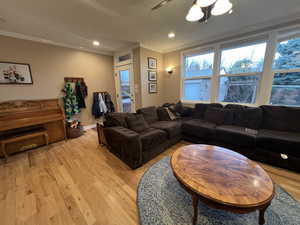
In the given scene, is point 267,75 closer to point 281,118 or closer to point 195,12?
point 281,118

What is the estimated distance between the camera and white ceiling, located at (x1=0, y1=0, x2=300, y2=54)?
5.96 feet

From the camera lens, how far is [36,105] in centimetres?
290

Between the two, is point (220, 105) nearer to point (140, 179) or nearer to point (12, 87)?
point (140, 179)

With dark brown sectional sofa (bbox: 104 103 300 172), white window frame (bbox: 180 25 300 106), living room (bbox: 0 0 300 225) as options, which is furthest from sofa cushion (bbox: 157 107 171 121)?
white window frame (bbox: 180 25 300 106)

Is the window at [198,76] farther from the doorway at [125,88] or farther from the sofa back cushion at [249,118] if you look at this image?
the doorway at [125,88]

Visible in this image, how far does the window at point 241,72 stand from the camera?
8.87 ft

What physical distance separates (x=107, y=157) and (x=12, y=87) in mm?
2651

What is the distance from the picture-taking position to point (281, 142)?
6.11ft

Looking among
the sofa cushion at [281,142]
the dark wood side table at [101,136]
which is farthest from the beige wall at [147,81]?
the sofa cushion at [281,142]

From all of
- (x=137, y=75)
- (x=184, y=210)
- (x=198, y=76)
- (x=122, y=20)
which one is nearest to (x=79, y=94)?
(x=137, y=75)

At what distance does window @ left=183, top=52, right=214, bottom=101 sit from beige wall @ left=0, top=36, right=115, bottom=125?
267 centimetres

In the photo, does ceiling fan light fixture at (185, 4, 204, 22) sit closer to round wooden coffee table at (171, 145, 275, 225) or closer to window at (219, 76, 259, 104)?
round wooden coffee table at (171, 145, 275, 225)

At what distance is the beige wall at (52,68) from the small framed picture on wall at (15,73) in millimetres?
87

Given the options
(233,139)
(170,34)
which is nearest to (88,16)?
(170,34)
